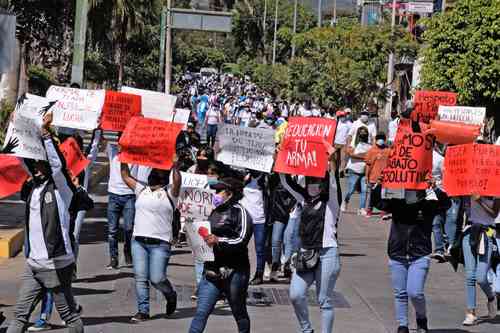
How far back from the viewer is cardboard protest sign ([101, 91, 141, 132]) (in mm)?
12031

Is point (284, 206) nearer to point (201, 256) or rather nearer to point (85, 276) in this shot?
point (85, 276)

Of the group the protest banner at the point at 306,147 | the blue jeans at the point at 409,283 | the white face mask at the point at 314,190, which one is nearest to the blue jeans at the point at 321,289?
the white face mask at the point at 314,190

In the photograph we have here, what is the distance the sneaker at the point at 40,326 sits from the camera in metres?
10.3

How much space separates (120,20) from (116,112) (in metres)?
37.7

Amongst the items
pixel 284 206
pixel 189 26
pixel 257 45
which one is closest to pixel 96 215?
pixel 284 206

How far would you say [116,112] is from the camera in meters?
12.1

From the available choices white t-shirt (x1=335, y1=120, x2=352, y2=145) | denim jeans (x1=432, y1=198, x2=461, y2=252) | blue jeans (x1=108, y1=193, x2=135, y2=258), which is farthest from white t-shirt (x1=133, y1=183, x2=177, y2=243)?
white t-shirt (x1=335, y1=120, x2=352, y2=145)

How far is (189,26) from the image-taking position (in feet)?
134

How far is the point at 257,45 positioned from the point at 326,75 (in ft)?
225

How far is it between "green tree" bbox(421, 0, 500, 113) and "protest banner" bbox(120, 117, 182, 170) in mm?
16144

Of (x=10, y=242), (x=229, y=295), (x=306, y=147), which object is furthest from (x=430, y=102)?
(x=10, y=242)

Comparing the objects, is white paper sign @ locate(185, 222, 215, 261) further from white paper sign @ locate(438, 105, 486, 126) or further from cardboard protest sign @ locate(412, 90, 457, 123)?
white paper sign @ locate(438, 105, 486, 126)

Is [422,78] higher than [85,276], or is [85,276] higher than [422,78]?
[422,78]

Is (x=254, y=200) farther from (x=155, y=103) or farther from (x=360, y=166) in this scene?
(x=360, y=166)
